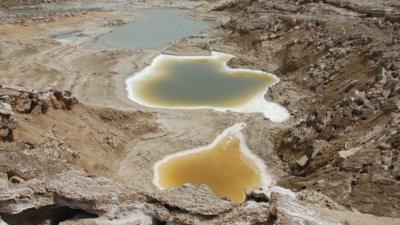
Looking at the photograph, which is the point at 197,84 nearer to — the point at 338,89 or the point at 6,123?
A: the point at 338,89

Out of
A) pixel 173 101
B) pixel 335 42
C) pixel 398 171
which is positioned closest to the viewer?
pixel 398 171

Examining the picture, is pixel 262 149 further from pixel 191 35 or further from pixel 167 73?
pixel 191 35

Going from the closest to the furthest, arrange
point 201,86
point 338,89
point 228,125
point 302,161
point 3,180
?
point 3,180 < point 302,161 < point 228,125 < point 338,89 < point 201,86

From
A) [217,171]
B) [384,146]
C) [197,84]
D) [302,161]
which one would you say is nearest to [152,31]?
[197,84]

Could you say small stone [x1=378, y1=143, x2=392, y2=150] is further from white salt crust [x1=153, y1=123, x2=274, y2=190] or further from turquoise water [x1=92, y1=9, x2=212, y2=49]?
turquoise water [x1=92, y1=9, x2=212, y2=49]

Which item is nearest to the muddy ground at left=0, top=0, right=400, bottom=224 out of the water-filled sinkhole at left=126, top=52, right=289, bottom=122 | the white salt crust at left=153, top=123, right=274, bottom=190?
the white salt crust at left=153, top=123, right=274, bottom=190

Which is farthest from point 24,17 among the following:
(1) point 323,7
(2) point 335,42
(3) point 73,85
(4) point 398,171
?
Result: (4) point 398,171
